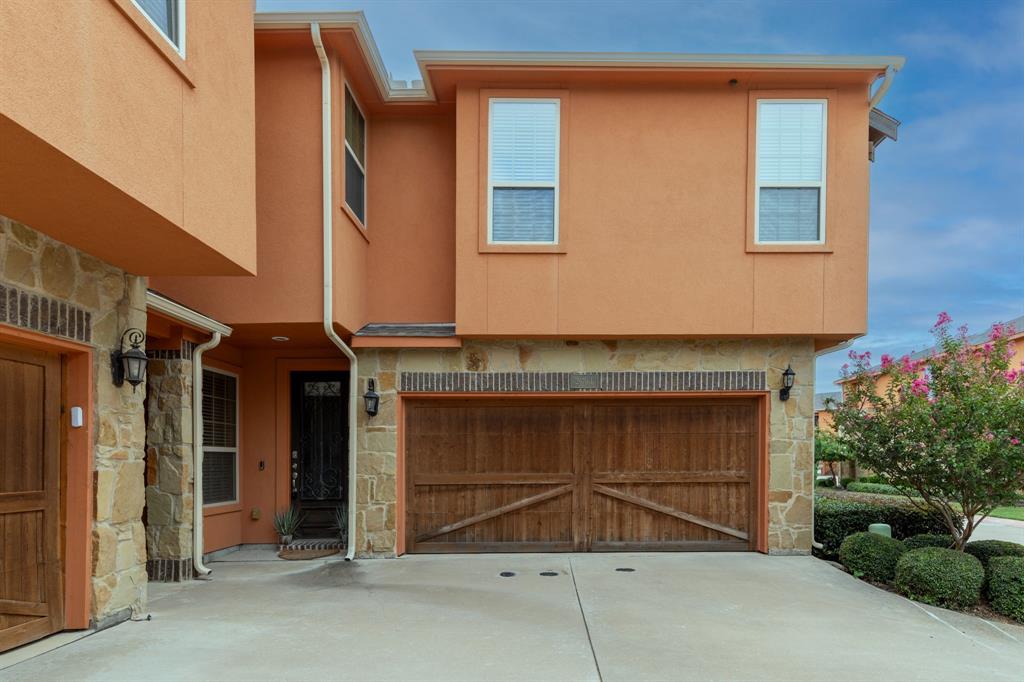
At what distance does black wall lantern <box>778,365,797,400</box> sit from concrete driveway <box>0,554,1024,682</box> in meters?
2.00

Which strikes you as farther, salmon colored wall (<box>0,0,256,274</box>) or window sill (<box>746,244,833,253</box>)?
window sill (<box>746,244,833,253</box>)

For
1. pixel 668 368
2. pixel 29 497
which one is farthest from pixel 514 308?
pixel 29 497

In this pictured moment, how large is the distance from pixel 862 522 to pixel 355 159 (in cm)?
781

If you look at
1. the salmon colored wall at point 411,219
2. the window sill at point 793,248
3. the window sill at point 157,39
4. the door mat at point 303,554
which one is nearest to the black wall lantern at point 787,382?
the window sill at point 793,248

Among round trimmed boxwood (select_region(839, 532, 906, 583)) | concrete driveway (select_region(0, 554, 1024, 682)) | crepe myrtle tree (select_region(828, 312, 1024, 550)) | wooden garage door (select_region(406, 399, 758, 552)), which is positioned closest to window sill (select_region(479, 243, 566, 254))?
wooden garage door (select_region(406, 399, 758, 552))

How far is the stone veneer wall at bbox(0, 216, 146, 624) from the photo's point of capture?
414 cm

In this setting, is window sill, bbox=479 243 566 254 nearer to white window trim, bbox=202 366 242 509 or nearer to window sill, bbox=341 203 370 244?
window sill, bbox=341 203 370 244

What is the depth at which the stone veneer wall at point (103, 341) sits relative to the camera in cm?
414

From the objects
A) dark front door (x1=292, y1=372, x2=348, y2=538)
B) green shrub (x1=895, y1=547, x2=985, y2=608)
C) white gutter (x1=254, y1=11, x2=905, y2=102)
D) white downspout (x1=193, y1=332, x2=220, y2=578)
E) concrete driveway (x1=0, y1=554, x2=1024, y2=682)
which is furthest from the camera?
dark front door (x1=292, y1=372, x2=348, y2=538)

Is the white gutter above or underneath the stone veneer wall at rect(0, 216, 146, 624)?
above

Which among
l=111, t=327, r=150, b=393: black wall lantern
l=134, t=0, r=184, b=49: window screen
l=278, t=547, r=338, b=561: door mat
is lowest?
l=278, t=547, r=338, b=561: door mat

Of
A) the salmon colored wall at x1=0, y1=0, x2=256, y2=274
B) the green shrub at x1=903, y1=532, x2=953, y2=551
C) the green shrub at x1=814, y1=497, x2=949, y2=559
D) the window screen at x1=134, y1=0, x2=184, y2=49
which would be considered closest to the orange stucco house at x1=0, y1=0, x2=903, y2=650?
Answer: the green shrub at x1=814, y1=497, x2=949, y2=559

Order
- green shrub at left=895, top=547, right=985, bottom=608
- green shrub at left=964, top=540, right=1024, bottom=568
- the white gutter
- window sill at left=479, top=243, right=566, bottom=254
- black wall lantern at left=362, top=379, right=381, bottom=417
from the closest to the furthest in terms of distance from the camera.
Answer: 1. green shrub at left=895, top=547, right=985, bottom=608
2. green shrub at left=964, top=540, right=1024, bottom=568
3. the white gutter
4. window sill at left=479, top=243, right=566, bottom=254
5. black wall lantern at left=362, top=379, right=381, bottom=417

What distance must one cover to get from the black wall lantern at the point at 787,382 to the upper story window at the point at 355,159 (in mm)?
5596
